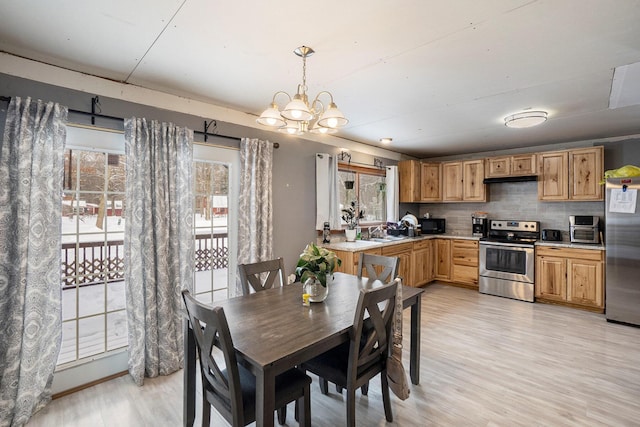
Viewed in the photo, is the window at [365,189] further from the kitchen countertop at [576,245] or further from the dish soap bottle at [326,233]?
the kitchen countertop at [576,245]

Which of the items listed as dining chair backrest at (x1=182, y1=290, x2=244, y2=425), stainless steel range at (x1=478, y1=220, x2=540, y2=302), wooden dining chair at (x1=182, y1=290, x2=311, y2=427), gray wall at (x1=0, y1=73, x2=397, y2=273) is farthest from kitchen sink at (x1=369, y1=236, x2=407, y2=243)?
dining chair backrest at (x1=182, y1=290, x2=244, y2=425)

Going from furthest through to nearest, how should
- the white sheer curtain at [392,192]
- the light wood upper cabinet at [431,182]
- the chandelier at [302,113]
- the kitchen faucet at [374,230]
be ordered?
the light wood upper cabinet at [431,182]
the white sheer curtain at [392,192]
the kitchen faucet at [374,230]
the chandelier at [302,113]

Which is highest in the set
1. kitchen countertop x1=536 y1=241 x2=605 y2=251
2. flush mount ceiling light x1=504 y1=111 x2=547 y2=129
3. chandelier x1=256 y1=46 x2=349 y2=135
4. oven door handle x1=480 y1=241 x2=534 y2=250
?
flush mount ceiling light x1=504 y1=111 x2=547 y2=129

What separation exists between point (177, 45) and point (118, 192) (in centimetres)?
136

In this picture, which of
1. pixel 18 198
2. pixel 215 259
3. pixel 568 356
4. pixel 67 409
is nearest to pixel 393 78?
pixel 215 259

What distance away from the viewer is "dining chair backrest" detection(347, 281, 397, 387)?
1.71 metres

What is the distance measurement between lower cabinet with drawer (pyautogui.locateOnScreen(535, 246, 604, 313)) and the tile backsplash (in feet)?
2.24

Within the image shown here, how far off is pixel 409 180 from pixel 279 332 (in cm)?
466

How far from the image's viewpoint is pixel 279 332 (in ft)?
5.43

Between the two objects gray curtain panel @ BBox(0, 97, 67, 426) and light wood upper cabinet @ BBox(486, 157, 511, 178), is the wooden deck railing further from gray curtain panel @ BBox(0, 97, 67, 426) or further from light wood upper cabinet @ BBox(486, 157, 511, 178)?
light wood upper cabinet @ BBox(486, 157, 511, 178)

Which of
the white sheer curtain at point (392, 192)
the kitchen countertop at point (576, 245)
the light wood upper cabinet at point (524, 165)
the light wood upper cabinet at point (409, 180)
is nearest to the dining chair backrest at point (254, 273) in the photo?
the white sheer curtain at point (392, 192)

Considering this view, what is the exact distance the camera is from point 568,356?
293 cm

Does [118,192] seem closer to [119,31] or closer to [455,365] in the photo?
[119,31]

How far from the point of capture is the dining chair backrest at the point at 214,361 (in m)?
1.43
